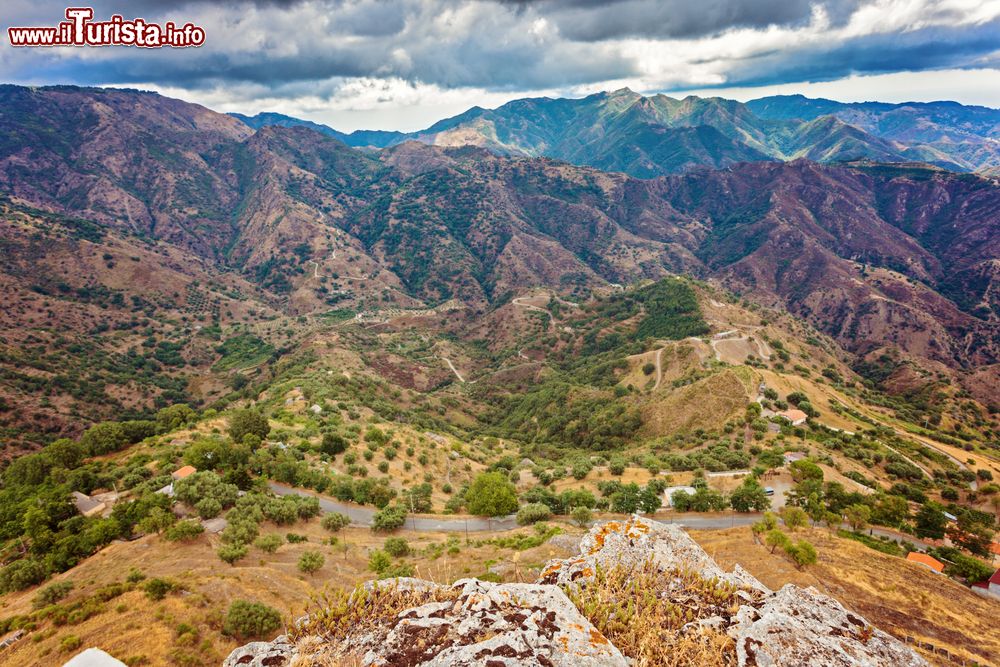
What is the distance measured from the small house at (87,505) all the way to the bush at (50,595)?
65.8 feet

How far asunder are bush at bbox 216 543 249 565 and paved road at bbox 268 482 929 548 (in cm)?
1696

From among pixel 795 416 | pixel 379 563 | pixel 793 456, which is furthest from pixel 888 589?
pixel 795 416

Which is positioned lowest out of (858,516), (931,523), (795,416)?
(795,416)

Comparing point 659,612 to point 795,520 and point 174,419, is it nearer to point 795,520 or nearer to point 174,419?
point 795,520

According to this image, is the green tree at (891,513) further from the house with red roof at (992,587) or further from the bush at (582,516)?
the bush at (582,516)

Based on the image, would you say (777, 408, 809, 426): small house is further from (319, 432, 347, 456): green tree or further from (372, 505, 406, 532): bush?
(319, 432, 347, 456): green tree

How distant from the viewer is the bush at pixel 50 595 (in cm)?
2816

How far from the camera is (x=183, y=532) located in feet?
119

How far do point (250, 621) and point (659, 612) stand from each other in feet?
70.5

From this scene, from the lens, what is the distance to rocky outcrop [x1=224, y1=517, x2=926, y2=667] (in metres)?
13.6

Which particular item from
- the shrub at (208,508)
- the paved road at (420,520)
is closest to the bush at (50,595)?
the shrub at (208,508)

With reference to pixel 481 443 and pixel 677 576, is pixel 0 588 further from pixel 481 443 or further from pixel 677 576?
pixel 481 443

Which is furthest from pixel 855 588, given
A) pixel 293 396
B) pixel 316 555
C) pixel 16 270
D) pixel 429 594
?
pixel 16 270

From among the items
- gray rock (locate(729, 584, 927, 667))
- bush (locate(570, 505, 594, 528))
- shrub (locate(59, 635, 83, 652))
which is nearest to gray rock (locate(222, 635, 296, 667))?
shrub (locate(59, 635, 83, 652))
